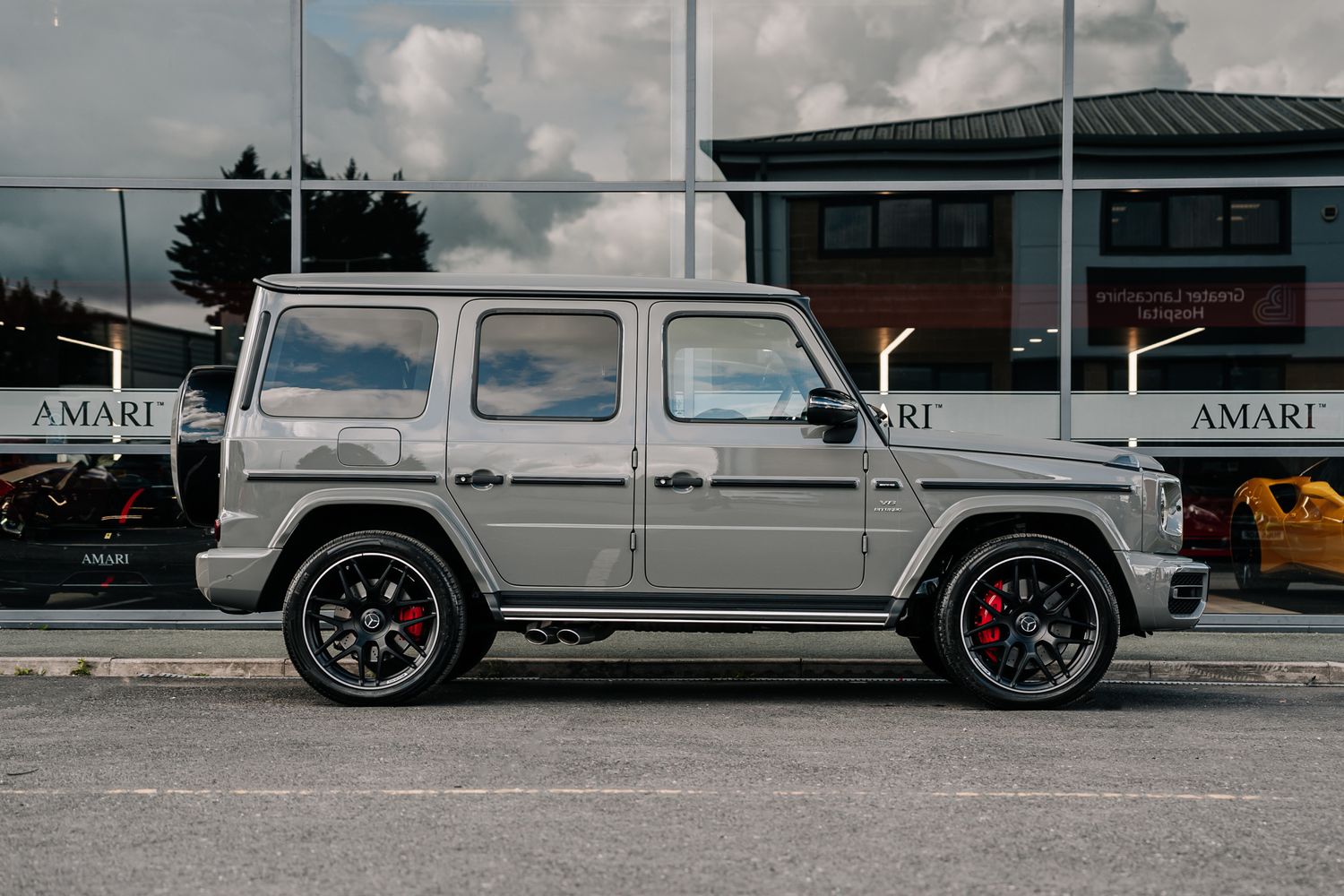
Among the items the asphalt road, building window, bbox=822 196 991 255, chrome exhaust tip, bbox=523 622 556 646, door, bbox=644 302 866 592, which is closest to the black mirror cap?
door, bbox=644 302 866 592

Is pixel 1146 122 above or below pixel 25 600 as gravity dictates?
above

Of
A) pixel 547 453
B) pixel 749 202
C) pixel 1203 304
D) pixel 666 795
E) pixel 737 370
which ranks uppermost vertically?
pixel 749 202

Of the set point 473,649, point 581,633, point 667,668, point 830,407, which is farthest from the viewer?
point 667,668

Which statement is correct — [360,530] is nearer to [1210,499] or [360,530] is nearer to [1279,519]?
[1210,499]

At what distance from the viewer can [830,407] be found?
6.56m

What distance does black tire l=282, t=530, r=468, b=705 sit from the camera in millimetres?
6668

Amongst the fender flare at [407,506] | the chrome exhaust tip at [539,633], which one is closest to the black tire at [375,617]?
the fender flare at [407,506]

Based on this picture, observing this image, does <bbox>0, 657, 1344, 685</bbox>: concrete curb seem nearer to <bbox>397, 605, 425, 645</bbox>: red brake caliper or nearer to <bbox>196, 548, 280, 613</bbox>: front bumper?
<bbox>397, 605, 425, 645</bbox>: red brake caliper

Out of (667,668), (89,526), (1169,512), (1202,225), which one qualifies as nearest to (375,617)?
(667,668)

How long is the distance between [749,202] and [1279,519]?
182 inches

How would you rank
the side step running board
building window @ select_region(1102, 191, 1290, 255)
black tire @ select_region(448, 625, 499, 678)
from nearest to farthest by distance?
the side step running board
black tire @ select_region(448, 625, 499, 678)
building window @ select_region(1102, 191, 1290, 255)

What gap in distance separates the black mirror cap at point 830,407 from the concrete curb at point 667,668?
1942mm

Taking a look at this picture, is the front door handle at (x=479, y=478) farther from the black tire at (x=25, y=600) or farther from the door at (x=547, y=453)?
the black tire at (x=25, y=600)

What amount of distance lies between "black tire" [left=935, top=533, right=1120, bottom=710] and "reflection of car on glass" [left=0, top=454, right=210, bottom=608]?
6022mm
